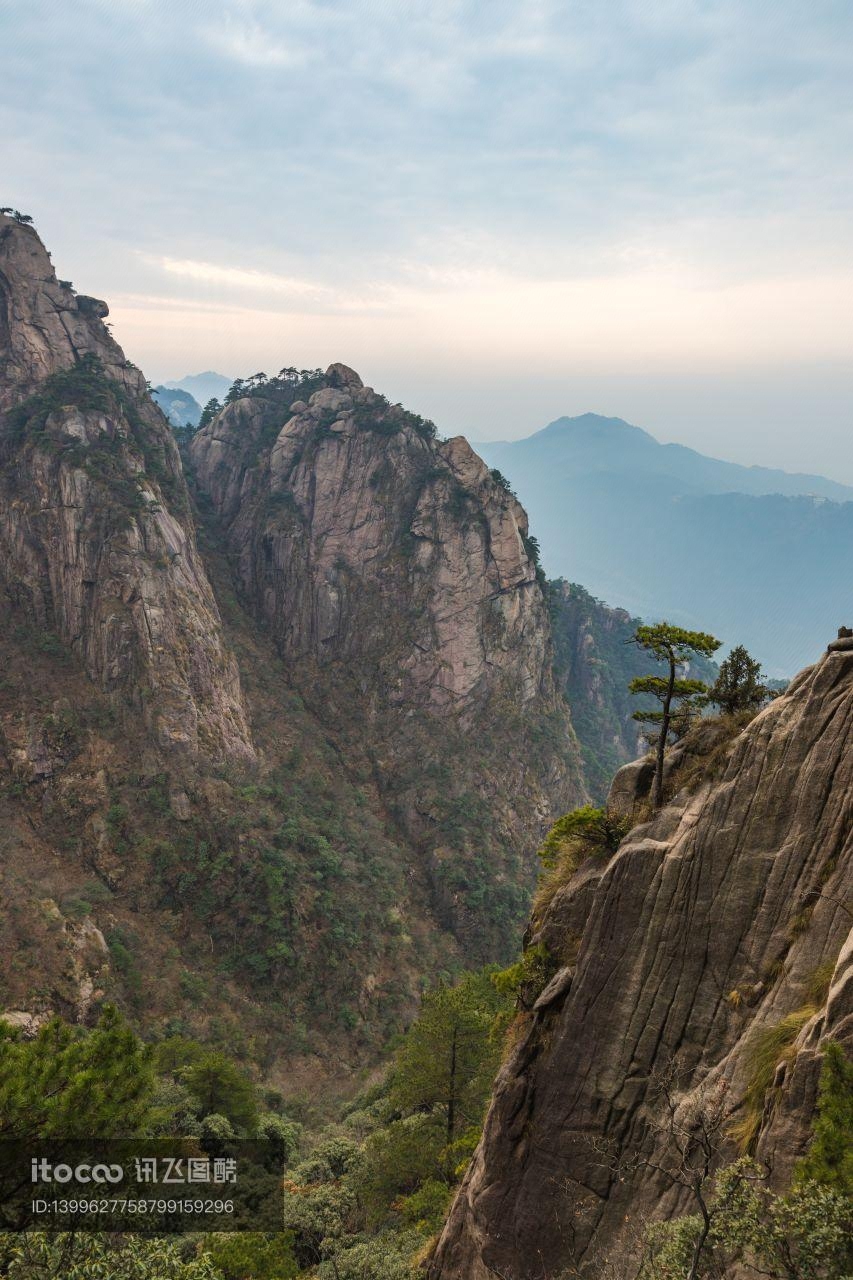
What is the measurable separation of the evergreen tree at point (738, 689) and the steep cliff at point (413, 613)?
52.3 metres

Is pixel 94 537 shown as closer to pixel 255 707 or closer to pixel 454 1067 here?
pixel 255 707

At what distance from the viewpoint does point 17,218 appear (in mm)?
68375

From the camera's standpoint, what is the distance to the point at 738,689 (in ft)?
66.9

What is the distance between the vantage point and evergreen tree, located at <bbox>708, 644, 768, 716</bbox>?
66.4 ft

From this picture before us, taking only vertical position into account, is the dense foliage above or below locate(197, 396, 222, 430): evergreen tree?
below

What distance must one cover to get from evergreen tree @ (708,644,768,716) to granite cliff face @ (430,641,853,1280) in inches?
111

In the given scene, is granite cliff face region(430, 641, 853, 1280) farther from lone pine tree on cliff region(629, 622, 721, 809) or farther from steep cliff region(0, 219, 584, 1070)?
steep cliff region(0, 219, 584, 1070)

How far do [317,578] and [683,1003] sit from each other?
231 feet

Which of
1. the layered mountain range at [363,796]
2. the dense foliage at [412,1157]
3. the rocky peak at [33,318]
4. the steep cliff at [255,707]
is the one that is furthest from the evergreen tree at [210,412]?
the dense foliage at [412,1157]

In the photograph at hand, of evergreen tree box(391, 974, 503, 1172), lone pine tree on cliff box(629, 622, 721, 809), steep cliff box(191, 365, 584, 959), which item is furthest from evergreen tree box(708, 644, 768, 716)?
steep cliff box(191, 365, 584, 959)

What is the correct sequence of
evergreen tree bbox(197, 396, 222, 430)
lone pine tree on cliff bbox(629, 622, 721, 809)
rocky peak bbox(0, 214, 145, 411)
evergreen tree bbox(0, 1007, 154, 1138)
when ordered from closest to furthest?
evergreen tree bbox(0, 1007, 154, 1138), lone pine tree on cliff bbox(629, 622, 721, 809), rocky peak bbox(0, 214, 145, 411), evergreen tree bbox(197, 396, 222, 430)

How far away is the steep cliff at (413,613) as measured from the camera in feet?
244

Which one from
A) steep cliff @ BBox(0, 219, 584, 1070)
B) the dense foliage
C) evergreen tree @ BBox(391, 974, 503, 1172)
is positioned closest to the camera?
the dense foliage

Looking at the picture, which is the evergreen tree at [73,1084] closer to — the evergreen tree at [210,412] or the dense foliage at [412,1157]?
the dense foliage at [412,1157]
